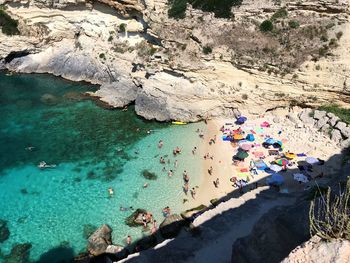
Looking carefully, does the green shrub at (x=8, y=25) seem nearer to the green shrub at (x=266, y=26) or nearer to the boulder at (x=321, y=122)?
the green shrub at (x=266, y=26)

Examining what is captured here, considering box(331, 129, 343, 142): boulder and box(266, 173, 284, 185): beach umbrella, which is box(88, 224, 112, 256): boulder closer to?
box(266, 173, 284, 185): beach umbrella

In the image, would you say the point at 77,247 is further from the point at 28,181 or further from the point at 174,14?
the point at 174,14

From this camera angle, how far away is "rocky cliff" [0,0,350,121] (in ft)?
112

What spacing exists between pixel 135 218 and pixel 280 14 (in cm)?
2350

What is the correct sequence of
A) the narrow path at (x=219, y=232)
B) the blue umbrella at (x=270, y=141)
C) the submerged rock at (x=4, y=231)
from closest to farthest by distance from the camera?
1. the narrow path at (x=219, y=232)
2. the submerged rock at (x=4, y=231)
3. the blue umbrella at (x=270, y=141)

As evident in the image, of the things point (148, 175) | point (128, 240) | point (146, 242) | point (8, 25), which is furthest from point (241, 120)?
point (8, 25)

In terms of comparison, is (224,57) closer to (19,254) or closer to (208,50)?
(208,50)

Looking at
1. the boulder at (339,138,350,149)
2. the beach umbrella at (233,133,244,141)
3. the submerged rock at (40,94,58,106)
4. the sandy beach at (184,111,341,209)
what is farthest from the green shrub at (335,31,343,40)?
the submerged rock at (40,94,58,106)

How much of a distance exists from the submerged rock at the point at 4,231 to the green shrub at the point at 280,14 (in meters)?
29.0

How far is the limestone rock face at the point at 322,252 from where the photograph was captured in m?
7.84

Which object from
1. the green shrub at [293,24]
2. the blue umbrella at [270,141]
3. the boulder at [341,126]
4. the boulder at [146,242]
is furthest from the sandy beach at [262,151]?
the green shrub at [293,24]

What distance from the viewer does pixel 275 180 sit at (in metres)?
28.1

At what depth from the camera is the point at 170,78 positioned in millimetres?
38781

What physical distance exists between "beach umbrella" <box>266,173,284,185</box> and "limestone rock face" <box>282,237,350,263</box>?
19735 millimetres
